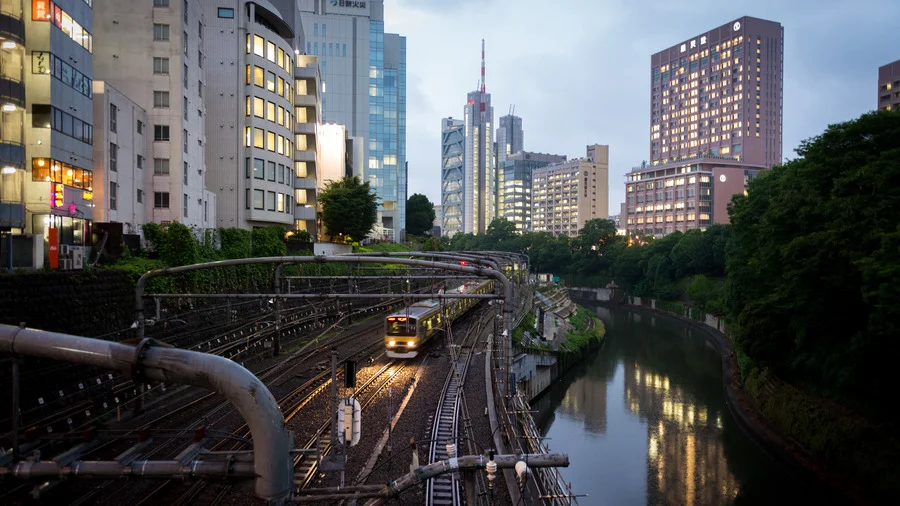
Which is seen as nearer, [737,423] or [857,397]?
[857,397]

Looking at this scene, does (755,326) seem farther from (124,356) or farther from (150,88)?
(150,88)

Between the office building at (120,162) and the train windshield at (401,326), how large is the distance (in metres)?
12.6

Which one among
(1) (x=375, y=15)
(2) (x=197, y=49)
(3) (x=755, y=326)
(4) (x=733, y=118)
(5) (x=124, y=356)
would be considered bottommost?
(3) (x=755, y=326)

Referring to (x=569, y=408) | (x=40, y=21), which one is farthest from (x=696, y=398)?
(x=40, y=21)

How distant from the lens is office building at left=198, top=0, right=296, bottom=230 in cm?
4072

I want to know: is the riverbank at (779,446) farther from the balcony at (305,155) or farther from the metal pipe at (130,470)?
the balcony at (305,155)

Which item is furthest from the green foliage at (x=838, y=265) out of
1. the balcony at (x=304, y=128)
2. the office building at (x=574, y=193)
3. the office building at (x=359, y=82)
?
the office building at (x=574, y=193)

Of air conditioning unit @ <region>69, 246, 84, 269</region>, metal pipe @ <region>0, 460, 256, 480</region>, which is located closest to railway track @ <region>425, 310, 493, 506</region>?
metal pipe @ <region>0, 460, 256, 480</region>

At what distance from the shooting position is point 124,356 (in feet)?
21.6

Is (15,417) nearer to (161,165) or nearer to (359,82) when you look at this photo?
(161,165)

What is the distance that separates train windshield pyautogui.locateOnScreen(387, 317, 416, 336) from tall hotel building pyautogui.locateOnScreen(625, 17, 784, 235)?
3762 inches

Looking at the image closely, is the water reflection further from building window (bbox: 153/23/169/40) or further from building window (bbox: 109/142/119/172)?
building window (bbox: 153/23/169/40)

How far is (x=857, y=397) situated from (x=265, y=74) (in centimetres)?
3794

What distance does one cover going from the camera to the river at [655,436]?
21906 millimetres
